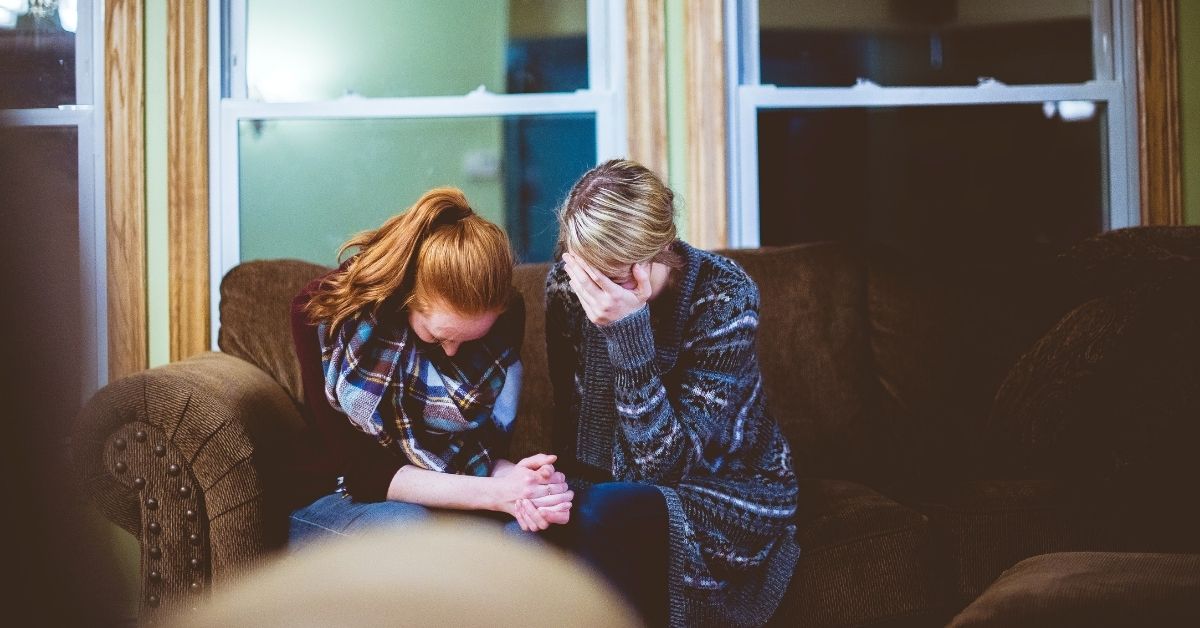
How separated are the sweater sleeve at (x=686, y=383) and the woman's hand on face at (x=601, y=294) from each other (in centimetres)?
2

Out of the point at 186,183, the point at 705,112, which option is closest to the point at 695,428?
the point at 705,112

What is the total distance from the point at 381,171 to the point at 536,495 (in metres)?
1.63

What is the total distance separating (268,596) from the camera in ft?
4.66

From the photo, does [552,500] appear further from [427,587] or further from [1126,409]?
[1126,409]

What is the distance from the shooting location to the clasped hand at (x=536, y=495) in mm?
1408

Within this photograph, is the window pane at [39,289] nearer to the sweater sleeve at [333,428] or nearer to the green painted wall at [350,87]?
the sweater sleeve at [333,428]

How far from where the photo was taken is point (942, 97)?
292 cm

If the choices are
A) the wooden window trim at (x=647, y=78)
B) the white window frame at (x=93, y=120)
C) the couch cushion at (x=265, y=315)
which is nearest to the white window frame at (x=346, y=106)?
the wooden window trim at (x=647, y=78)

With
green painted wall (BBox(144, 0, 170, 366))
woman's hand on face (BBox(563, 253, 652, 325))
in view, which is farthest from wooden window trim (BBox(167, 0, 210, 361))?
woman's hand on face (BBox(563, 253, 652, 325))

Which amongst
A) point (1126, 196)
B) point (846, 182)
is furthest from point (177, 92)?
point (1126, 196)

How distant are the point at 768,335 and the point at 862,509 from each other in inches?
25.5

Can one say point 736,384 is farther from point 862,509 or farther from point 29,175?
point 29,175

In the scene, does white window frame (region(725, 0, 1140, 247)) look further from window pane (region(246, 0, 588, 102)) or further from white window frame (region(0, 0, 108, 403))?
white window frame (region(0, 0, 108, 403))

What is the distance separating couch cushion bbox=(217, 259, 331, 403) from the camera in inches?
85.6
